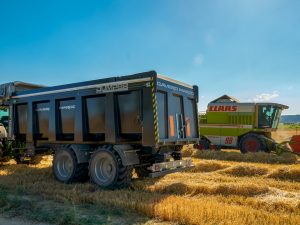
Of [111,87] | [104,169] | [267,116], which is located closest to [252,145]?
[267,116]

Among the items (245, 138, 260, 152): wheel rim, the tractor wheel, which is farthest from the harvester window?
(245, 138, 260, 152): wheel rim

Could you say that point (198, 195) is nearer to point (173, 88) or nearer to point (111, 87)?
point (173, 88)

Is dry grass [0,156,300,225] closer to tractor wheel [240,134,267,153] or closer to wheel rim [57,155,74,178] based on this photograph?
wheel rim [57,155,74,178]

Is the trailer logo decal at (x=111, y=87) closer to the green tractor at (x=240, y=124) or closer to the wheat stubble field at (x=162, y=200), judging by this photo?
the wheat stubble field at (x=162, y=200)

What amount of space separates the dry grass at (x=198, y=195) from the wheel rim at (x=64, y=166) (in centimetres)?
43

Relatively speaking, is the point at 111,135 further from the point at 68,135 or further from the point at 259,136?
the point at 259,136

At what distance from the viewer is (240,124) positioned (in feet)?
62.2

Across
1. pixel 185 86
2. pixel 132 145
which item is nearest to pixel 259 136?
pixel 185 86

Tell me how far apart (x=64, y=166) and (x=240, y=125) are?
11.4 meters

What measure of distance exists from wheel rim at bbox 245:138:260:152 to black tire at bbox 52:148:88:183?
1081cm

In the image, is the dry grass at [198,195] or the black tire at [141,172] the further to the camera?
the black tire at [141,172]

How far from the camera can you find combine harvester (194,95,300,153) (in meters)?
18.4

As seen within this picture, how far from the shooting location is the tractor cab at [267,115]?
61.0 ft

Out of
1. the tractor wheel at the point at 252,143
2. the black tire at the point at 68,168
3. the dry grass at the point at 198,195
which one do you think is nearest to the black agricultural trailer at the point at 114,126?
the black tire at the point at 68,168
